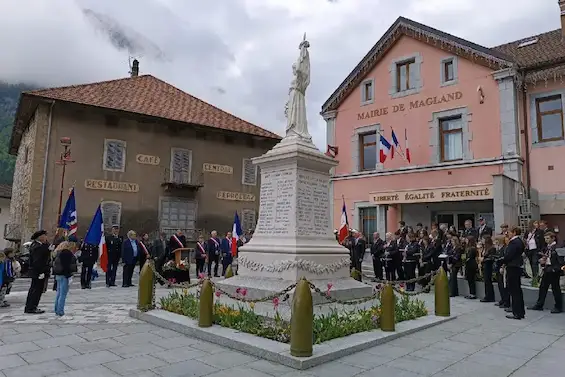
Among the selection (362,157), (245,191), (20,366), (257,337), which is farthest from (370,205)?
(20,366)

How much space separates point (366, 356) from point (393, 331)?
122 cm

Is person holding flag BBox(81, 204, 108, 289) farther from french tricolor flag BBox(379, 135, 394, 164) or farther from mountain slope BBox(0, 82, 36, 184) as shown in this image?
mountain slope BBox(0, 82, 36, 184)

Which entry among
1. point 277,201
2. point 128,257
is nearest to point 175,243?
point 128,257

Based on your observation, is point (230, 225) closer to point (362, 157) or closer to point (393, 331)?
point (362, 157)

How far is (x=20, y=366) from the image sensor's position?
5.23 m

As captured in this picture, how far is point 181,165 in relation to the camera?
2603cm

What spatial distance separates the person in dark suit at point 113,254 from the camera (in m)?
13.9

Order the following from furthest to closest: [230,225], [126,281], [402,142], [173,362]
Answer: [230,225] → [402,142] → [126,281] → [173,362]

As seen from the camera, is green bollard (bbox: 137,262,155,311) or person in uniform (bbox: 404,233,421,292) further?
person in uniform (bbox: 404,233,421,292)

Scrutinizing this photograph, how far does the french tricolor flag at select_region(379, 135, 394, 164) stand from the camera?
19.5 m

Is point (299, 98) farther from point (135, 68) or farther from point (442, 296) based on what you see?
point (135, 68)

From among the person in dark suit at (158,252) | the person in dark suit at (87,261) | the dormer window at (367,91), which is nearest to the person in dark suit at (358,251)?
the person in dark suit at (158,252)

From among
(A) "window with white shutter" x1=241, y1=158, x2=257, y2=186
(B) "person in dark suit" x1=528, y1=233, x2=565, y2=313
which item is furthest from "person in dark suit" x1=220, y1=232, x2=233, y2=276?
(B) "person in dark suit" x1=528, y1=233, x2=565, y2=313

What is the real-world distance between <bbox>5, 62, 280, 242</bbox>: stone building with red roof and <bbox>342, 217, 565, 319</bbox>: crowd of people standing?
1330 cm
